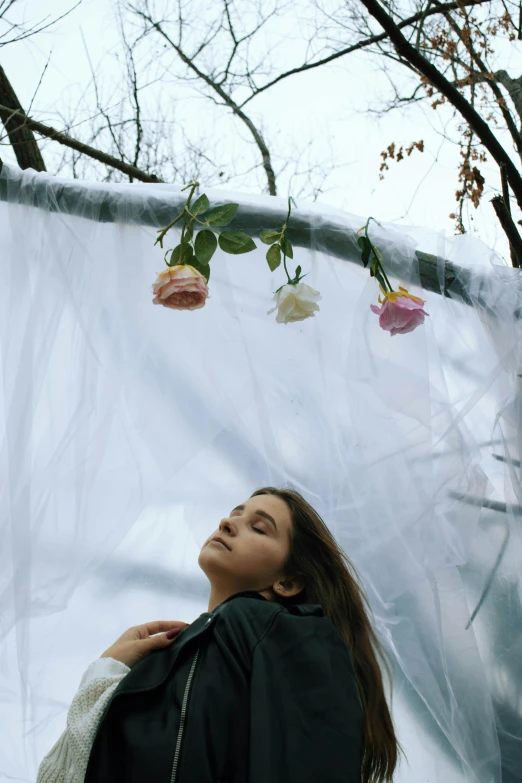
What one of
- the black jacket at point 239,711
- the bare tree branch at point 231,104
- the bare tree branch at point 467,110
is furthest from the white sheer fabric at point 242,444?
the bare tree branch at point 231,104

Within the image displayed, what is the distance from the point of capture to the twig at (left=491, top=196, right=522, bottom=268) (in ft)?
6.15

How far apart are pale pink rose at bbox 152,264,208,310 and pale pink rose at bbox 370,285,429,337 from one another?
0.34 m

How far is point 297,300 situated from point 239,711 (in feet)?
2.25

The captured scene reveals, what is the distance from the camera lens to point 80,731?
3.17ft

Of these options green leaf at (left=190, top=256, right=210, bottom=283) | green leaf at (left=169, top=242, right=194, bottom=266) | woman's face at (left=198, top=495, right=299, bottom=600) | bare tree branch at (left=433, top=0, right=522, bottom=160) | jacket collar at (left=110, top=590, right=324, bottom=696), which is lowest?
jacket collar at (left=110, top=590, right=324, bottom=696)

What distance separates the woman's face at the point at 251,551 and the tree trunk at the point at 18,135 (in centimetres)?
133

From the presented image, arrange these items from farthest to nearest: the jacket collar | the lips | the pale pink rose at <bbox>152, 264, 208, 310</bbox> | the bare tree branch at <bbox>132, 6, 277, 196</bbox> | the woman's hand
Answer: the bare tree branch at <bbox>132, 6, 277, 196</bbox> < the lips < the pale pink rose at <bbox>152, 264, 208, 310</bbox> < the woman's hand < the jacket collar

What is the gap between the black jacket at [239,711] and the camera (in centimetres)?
89

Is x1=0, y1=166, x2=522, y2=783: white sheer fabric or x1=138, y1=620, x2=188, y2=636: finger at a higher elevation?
x1=0, y1=166, x2=522, y2=783: white sheer fabric

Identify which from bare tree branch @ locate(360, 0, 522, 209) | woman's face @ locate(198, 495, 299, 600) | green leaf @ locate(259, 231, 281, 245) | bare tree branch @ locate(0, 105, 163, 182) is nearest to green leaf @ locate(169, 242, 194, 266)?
green leaf @ locate(259, 231, 281, 245)

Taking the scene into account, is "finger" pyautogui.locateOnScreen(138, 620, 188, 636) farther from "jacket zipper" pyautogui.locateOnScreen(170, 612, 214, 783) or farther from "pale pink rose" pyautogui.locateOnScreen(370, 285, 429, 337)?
"pale pink rose" pyautogui.locateOnScreen(370, 285, 429, 337)

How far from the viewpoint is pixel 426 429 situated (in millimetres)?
1515

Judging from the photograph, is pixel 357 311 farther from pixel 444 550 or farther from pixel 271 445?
pixel 444 550

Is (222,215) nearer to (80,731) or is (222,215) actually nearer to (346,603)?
(346,603)
